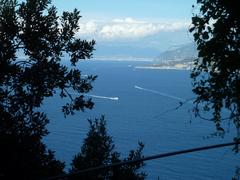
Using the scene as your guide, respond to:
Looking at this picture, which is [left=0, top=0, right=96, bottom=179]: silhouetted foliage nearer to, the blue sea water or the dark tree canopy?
the dark tree canopy

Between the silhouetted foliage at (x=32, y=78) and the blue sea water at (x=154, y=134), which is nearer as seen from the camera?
the silhouetted foliage at (x=32, y=78)

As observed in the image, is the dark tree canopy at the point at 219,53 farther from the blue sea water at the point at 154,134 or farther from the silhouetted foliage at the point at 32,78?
the blue sea water at the point at 154,134

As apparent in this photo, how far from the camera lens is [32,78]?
5.93 meters

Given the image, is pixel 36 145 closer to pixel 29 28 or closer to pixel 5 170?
pixel 5 170

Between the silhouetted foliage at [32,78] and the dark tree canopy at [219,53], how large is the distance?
1839mm

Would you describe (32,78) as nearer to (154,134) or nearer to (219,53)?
(219,53)

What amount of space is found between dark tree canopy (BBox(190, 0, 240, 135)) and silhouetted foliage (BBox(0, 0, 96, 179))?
1839 millimetres

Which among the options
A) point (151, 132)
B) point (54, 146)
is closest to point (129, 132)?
point (151, 132)

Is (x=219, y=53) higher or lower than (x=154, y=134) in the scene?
lower

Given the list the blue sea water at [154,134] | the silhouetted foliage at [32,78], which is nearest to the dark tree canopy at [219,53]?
the silhouetted foliage at [32,78]

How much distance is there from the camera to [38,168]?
5789 millimetres

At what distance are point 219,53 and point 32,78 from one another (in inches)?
103

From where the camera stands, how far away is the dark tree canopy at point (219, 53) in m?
5.41

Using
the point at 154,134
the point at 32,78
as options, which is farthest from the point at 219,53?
the point at 154,134
